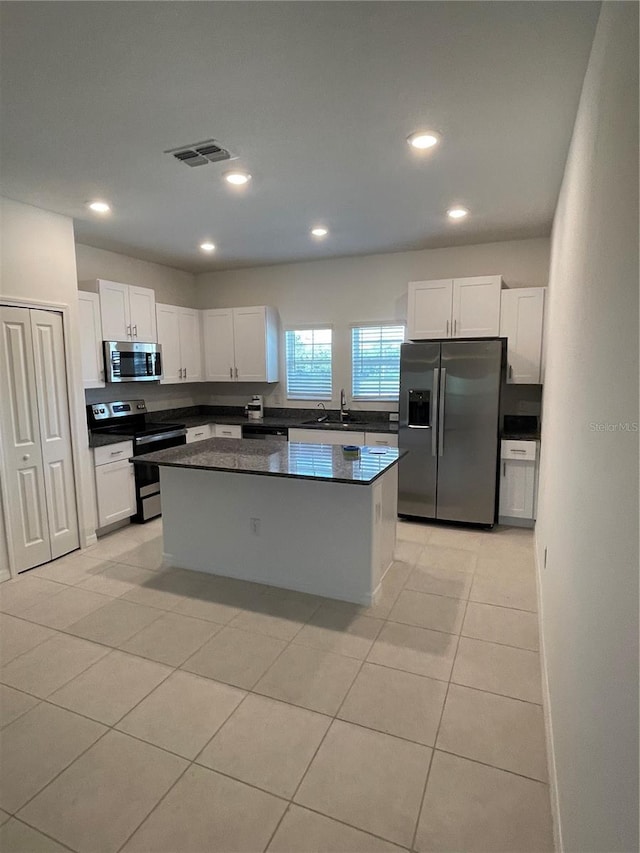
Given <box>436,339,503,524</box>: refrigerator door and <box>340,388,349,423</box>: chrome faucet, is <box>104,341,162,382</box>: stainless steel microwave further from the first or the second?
<box>436,339,503,524</box>: refrigerator door

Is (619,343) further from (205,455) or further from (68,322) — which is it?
(68,322)

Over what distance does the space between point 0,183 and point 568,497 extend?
151 inches

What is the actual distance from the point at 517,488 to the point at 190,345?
404 cm

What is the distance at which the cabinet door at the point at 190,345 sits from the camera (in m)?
5.59

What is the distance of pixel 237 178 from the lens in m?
3.01

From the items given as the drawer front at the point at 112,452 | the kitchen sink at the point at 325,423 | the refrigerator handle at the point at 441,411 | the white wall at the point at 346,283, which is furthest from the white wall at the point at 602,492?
the drawer front at the point at 112,452

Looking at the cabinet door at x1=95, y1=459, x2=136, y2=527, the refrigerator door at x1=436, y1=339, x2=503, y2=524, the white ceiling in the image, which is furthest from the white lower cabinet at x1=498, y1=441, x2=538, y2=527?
the cabinet door at x1=95, y1=459, x2=136, y2=527

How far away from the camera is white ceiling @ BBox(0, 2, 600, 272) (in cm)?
168

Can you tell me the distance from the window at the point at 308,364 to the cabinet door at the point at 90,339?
2238 millimetres

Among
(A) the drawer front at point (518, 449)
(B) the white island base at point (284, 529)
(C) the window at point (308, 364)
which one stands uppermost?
(C) the window at point (308, 364)

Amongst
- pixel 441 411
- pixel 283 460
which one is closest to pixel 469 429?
pixel 441 411

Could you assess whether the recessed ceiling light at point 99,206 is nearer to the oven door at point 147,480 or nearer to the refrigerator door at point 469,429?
the oven door at point 147,480

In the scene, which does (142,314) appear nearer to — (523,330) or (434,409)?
(434,409)

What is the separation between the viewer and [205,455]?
11.1ft
